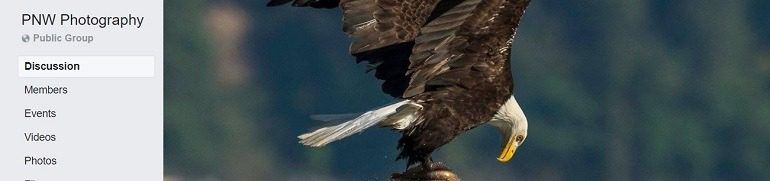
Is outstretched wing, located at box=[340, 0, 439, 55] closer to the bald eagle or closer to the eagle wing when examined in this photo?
the bald eagle

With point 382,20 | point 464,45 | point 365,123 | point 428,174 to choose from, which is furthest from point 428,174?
point 382,20

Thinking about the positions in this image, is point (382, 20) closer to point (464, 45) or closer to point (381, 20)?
point (381, 20)

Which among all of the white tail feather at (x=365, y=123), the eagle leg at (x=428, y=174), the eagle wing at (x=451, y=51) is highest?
the eagle wing at (x=451, y=51)

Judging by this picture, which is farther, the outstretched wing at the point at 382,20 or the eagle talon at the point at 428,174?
the outstretched wing at the point at 382,20

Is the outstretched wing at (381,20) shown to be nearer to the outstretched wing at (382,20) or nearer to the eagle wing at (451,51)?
the outstretched wing at (382,20)

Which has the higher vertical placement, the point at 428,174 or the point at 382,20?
the point at 382,20

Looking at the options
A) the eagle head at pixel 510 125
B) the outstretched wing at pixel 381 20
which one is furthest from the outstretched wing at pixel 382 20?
the eagle head at pixel 510 125

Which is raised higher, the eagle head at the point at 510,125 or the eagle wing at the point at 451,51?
the eagle wing at the point at 451,51

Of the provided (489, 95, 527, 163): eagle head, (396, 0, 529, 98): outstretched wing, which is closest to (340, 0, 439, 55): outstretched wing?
(396, 0, 529, 98): outstretched wing
